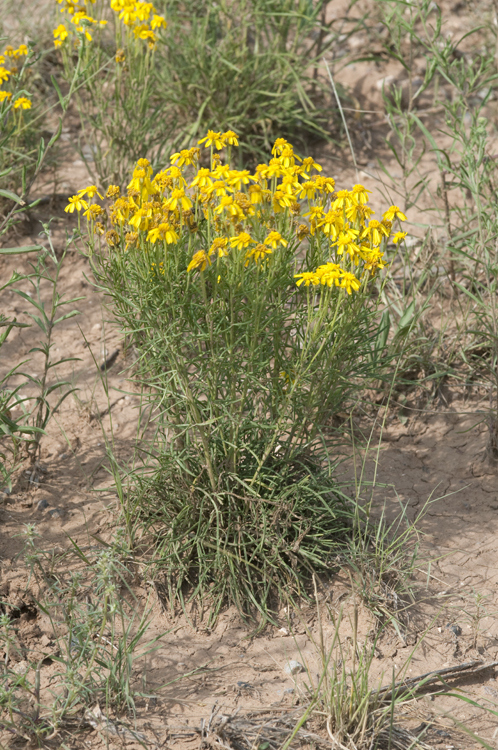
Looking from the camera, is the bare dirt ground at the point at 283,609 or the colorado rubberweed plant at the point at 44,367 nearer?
the bare dirt ground at the point at 283,609

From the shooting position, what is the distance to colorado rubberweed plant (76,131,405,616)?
7.78ft

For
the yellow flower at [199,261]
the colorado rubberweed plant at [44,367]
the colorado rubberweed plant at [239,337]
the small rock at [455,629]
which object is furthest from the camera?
the colorado rubberweed plant at [44,367]

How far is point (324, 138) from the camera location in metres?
5.35

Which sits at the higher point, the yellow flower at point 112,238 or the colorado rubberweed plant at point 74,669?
the yellow flower at point 112,238

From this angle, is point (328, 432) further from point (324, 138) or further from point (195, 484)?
point (324, 138)

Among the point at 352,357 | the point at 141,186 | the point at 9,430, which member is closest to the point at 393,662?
the point at 352,357

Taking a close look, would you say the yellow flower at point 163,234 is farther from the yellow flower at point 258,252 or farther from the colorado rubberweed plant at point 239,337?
the yellow flower at point 258,252

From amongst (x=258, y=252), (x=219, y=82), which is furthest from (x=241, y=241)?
(x=219, y=82)

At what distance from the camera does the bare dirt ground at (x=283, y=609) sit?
2.52 metres

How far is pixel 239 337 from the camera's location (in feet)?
8.28

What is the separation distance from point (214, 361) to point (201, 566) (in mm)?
809

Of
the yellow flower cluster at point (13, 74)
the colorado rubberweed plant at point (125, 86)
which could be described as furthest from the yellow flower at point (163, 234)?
the colorado rubberweed plant at point (125, 86)

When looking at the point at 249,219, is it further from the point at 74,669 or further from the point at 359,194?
the point at 74,669

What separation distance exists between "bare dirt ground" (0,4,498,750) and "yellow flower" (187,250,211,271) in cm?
79
